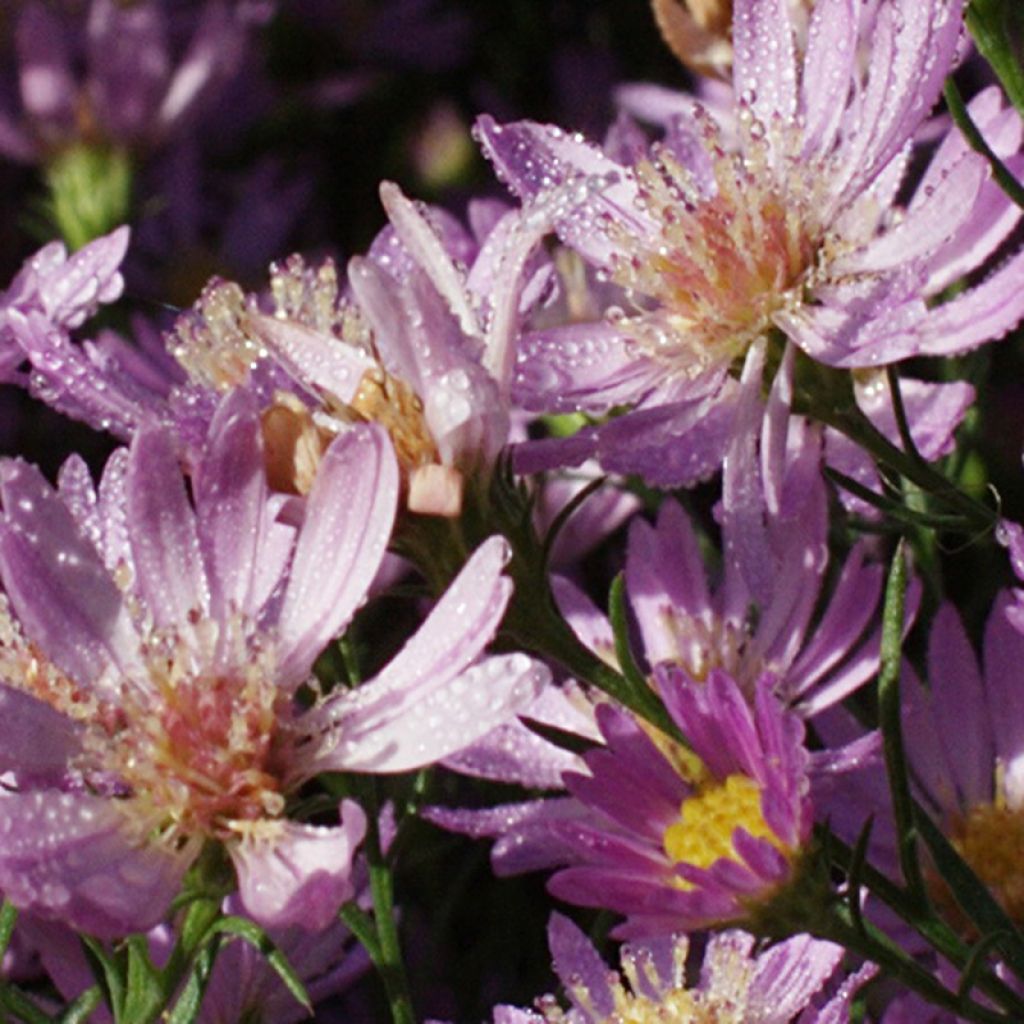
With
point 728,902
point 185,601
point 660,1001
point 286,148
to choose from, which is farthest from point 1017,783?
point 286,148

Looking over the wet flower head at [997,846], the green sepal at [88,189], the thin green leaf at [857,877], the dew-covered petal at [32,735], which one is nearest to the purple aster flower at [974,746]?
the wet flower head at [997,846]

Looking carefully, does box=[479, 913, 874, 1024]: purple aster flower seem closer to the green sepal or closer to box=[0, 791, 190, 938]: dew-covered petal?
box=[0, 791, 190, 938]: dew-covered petal

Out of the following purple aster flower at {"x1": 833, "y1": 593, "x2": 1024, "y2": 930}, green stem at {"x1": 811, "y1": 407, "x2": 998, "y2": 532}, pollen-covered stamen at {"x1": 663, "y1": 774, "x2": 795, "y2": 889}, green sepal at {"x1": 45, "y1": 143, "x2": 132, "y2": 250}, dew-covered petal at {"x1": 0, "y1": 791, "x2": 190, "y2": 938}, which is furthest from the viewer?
green sepal at {"x1": 45, "y1": 143, "x2": 132, "y2": 250}

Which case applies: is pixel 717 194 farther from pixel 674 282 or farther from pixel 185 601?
pixel 185 601

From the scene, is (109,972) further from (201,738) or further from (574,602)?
(574,602)

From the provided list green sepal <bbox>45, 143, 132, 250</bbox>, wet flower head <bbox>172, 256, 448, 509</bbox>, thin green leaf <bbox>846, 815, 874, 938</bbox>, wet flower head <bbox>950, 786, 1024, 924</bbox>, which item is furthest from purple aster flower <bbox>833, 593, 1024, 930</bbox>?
green sepal <bbox>45, 143, 132, 250</bbox>

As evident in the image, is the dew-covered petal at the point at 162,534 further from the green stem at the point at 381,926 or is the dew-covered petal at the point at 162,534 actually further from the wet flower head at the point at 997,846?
the wet flower head at the point at 997,846

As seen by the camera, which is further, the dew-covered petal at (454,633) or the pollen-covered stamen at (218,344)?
the pollen-covered stamen at (218,344)
